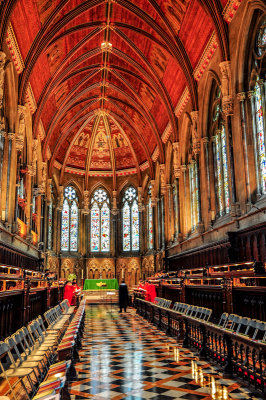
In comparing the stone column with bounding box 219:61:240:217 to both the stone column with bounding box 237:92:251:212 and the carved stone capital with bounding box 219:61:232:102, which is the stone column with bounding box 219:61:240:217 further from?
the stone column with bounding box 237:92:251:212

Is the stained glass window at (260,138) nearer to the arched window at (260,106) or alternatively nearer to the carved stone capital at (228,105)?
the arched window at (260,106)

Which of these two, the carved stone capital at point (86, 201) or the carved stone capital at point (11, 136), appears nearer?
the carved stone capital at point (11, 136)

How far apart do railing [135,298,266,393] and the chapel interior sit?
41 mm

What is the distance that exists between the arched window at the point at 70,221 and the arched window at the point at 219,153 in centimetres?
2029

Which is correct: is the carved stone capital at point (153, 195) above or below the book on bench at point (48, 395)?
above

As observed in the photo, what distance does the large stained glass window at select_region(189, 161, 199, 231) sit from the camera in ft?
72.3

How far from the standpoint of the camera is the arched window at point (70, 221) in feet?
118

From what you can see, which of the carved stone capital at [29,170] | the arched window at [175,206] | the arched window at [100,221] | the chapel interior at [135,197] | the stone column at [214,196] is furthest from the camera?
the arched window at [100,221]

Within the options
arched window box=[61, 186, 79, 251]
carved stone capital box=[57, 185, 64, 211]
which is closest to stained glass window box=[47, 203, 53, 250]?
carved stone capital box=[57, 185, 64, 211]

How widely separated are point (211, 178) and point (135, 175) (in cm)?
1866

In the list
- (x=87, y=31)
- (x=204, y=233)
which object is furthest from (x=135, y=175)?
(x=204, y=233)

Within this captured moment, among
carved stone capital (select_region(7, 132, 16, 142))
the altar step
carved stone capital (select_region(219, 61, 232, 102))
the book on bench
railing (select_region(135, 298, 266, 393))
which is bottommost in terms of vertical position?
the altar step

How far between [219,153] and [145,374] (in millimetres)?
13305

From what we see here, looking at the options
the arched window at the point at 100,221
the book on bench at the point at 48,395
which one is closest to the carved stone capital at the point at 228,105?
the book on bench at the point at 48,395
